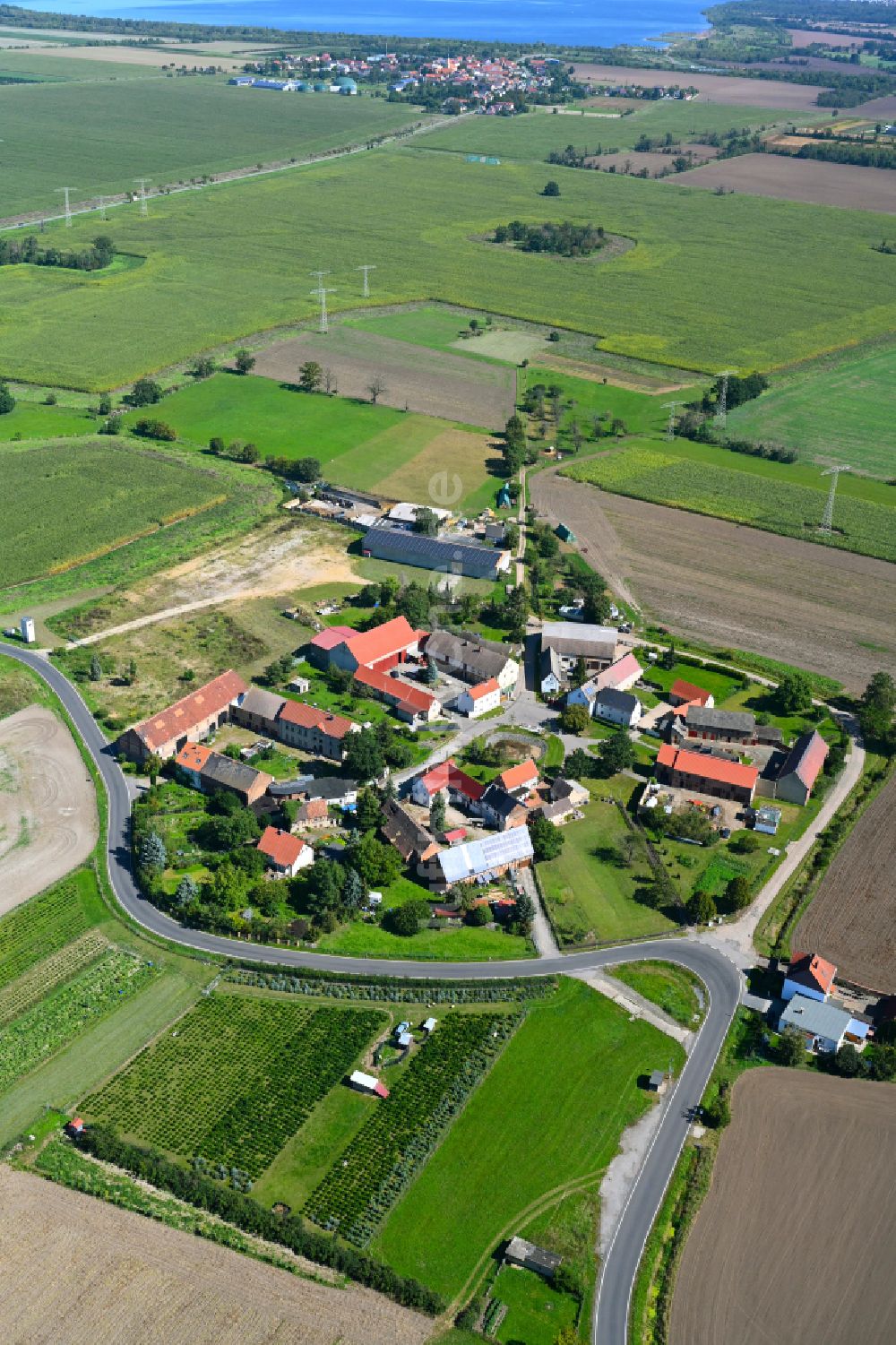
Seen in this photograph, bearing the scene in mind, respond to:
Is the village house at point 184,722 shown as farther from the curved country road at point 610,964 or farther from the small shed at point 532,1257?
the small shed at point 532,1257

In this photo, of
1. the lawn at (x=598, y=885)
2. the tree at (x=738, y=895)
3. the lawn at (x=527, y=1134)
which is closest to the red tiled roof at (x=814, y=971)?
the tree at (x=738, y=895)

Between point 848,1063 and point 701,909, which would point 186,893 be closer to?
point 701,909

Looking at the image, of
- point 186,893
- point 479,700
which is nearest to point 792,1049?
point 186,893

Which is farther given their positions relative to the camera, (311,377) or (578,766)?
(311,377)

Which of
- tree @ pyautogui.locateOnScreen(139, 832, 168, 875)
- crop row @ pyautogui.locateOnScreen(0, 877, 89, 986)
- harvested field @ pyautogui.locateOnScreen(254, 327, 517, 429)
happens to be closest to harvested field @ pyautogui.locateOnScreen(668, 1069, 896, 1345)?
tree @ pyautogui.locateOnScreen(139, 832, 168, 875)

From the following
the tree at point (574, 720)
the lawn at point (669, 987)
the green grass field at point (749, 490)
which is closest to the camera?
the lawn at point (669, 987)

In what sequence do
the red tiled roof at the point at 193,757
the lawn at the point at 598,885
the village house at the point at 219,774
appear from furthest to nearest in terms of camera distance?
the red tiled roof at the point at 193,757 < the village house at the point at 219,774 < the lawn at the point at 598,885
